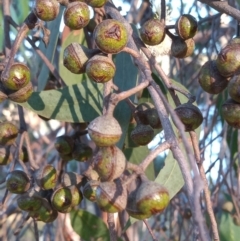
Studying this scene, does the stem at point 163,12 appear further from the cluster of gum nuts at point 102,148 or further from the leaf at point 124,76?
the leaf at point 124,76

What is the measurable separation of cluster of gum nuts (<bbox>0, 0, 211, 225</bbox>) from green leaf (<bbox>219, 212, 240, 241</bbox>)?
66 centimetres

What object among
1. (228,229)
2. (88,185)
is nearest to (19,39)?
(88,185)

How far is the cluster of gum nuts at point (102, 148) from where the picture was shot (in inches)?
25.9

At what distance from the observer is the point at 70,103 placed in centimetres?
112

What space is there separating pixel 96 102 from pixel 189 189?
56 centimetres

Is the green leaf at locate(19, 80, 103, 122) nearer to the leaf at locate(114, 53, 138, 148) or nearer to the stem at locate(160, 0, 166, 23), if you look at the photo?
the leaf at locate(114, 53, 138, 148)

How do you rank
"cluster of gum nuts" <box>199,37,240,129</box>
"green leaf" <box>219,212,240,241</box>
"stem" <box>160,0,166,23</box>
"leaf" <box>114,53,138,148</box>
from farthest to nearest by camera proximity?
"green leaf" <box>219,212,240,241</box>, "leaf" <box>114,53,138,148</box>, "stem" <box>160,0,166,23</box>, "cluster of gum nuts" <box>199,37,240,129</box>

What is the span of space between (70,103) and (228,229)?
82cm

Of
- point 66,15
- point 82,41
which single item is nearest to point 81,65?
point 66,15

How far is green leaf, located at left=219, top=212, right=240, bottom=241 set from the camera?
1659mm

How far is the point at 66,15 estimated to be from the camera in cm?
91

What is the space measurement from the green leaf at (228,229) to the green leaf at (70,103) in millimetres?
730

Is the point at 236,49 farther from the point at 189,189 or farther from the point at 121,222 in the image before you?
the point at 121,222

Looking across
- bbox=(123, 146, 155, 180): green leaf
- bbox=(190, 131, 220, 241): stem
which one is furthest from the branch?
bbox=(123, 146, 155, 180): green leaf
